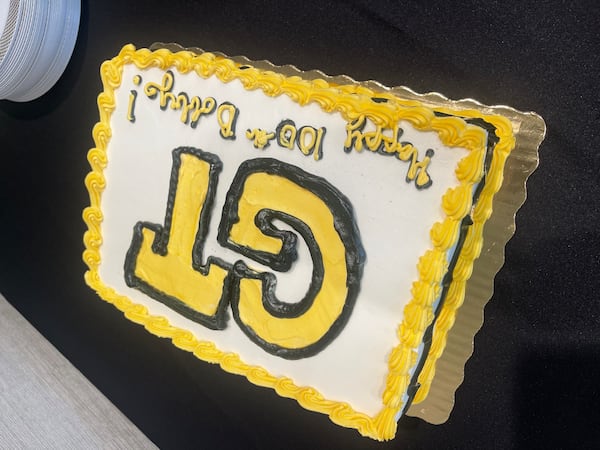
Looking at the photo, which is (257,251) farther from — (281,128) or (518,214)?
(518,214)

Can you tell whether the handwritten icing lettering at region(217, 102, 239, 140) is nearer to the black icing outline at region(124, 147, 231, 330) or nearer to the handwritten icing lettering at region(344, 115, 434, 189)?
the black icing outline at region(124, 147, 231, 330)

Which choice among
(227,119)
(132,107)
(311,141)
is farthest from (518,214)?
(132,107)

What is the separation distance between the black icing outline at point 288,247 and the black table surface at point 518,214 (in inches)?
18.8

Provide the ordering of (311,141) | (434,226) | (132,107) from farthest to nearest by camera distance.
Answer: (132,107) → (311,141) → (434,226)

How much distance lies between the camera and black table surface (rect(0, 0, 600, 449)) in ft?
4.30

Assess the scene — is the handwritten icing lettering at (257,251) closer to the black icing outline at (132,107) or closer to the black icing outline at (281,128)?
the black icing outline at (281,128)

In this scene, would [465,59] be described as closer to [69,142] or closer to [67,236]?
[69,142]

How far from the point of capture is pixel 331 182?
118 centimetres

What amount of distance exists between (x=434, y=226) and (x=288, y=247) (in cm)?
32

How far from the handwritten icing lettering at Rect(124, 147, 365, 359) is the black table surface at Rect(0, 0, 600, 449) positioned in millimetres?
491

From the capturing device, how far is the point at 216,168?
1315 millimetres

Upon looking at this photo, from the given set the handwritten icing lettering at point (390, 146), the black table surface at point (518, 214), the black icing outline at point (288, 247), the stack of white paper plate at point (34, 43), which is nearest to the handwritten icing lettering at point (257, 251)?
the black icing outline at point (288, 247)

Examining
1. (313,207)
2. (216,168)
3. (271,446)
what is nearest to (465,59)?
(313,207)

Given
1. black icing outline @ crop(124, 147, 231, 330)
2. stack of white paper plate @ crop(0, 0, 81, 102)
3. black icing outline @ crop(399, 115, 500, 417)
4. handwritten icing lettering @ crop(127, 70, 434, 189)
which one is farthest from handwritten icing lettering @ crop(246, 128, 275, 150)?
stack of white paper plate @ crop(0, 0, 81, 102)
